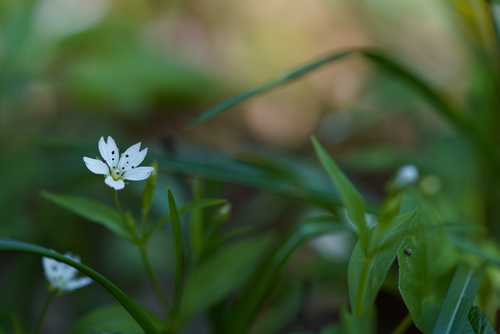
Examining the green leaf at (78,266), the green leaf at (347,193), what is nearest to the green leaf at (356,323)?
the green leaf at (347,193)

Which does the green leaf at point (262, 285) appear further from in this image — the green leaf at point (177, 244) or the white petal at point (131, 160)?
the white petal at point (131, 160)

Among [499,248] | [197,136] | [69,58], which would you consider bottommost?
[499,248]

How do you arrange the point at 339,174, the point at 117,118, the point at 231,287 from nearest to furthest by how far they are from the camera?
the point at 339,174 < the point at 231,287 < the point at 117,118

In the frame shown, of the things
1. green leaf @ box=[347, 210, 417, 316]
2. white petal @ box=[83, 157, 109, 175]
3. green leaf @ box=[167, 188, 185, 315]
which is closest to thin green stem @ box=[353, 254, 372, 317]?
green leaf @ box=[347, 210, 417, 316]

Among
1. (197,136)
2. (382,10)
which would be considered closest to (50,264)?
(197,136)

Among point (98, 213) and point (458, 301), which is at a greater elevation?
point (98, 213)

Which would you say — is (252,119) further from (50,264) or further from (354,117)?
(50,264)

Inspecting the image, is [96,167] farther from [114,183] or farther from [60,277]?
[60,277]

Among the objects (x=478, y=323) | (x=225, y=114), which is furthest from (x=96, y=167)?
(x=225, y=114)
